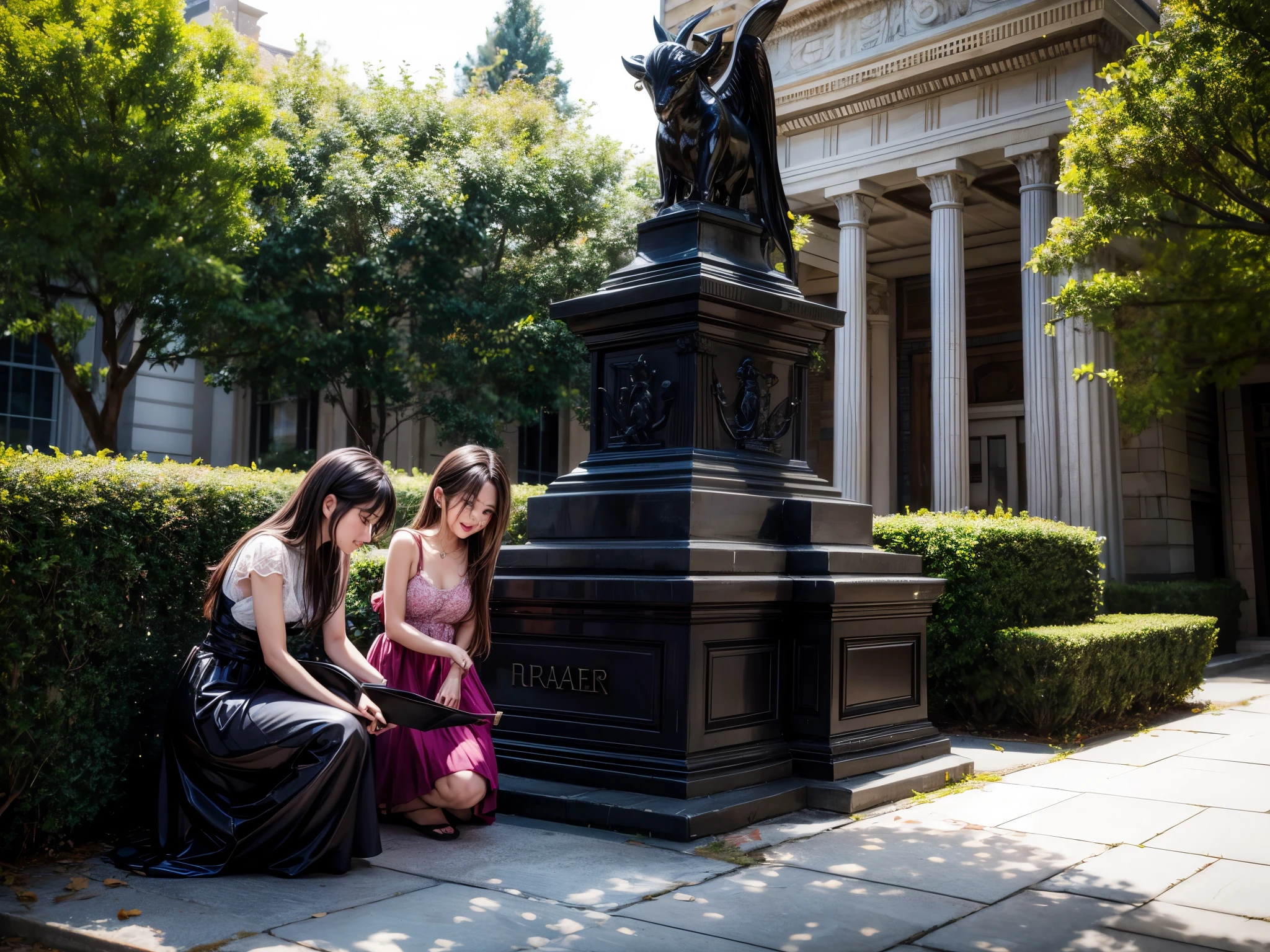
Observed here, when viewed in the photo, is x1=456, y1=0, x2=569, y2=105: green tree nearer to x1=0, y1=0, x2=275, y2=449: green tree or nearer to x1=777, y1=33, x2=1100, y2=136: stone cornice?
x1=777, y1=33, x2=1100, y2=136: stone cornice

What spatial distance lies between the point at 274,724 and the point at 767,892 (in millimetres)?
2117

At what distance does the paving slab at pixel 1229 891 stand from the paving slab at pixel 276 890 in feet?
10.1

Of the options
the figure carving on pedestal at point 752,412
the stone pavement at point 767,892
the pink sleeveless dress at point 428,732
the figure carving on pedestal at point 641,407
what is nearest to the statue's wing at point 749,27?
the figure carving on pedestal at point 752,412

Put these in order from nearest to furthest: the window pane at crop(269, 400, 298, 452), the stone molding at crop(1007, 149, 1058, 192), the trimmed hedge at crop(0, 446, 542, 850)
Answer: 1. the trimmed hedge at crop(0, 446, 542, 850)
2. the stone molding at crop(1007, 149, 1058, 192)
3. the window pane at crop(269, 400, 298, 452)

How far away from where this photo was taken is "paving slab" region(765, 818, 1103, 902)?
4.41m

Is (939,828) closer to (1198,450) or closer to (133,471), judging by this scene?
(133,471)

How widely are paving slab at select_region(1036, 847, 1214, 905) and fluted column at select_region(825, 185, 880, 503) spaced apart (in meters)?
16.5

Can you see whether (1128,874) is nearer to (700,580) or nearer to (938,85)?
(700,580)

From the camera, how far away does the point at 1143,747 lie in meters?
8.47

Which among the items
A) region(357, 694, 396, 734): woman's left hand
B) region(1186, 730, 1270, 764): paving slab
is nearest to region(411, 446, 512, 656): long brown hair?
region(357, 694, 396, 734): woman's left hand

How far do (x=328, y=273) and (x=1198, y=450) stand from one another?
66.4 feet

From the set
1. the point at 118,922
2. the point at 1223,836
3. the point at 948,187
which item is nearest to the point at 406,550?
the point at 118,922

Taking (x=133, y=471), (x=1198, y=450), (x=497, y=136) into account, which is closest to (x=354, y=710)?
(x=133, y=471)

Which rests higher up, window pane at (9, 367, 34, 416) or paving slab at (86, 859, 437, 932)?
window pane at (9, 367, 34, 416)
